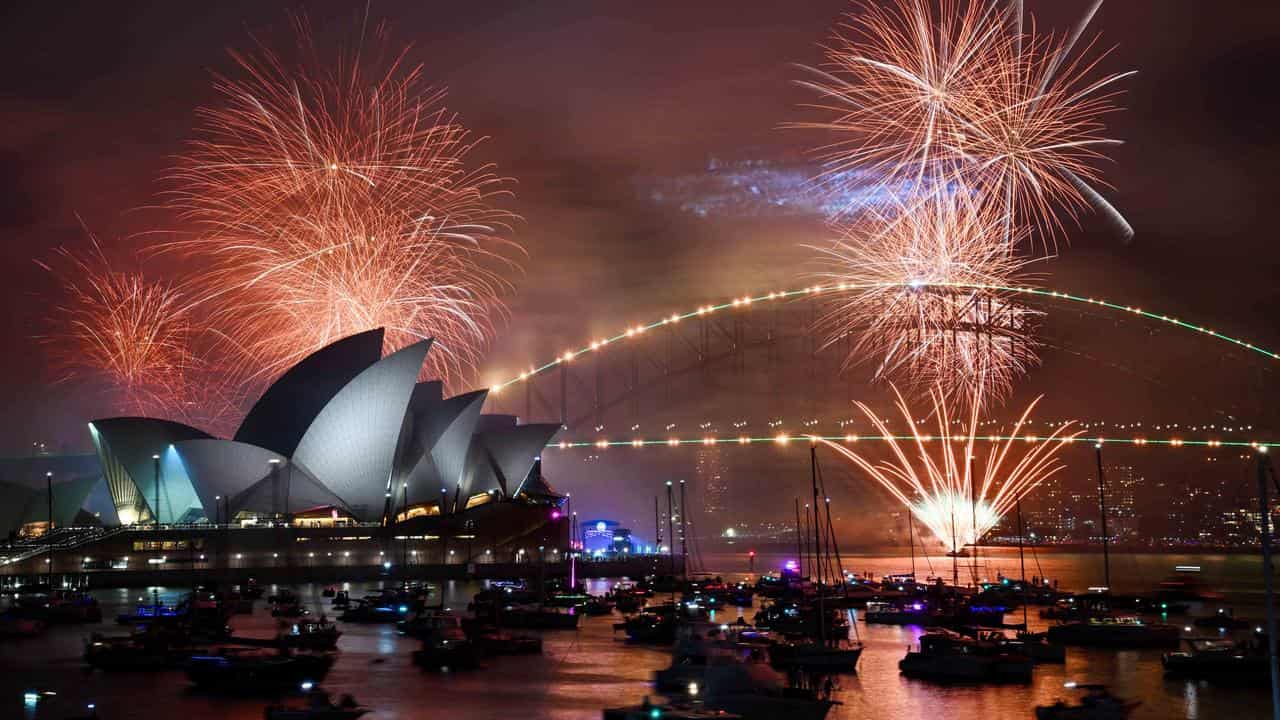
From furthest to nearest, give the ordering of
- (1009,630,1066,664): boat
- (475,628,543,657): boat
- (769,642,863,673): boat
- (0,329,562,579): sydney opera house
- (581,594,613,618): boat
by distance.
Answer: (0,329,562,579): sydney opera house, (581,594,613,618): boat, (475,628,543,657): boat, (1009,630,1066,664): boat, (769,642,863,673): boat

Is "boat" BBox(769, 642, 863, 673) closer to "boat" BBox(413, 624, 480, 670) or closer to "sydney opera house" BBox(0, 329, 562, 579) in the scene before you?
"boat" BBox(413, 624, 480, 670)

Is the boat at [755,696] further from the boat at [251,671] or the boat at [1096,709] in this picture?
the boat at [251,671]

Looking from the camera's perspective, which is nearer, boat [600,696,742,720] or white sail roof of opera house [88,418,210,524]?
boat [600,696,742,720]

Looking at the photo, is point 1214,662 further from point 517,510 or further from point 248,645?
point 517,510

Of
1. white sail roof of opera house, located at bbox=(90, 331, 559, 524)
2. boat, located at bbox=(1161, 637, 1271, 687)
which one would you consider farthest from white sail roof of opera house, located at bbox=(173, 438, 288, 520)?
boat, located at bbox=(1161, 637, 1271, 687)

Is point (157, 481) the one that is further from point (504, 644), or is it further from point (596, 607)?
point (504, 644)

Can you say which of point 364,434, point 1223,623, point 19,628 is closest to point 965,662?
point 1223,623
